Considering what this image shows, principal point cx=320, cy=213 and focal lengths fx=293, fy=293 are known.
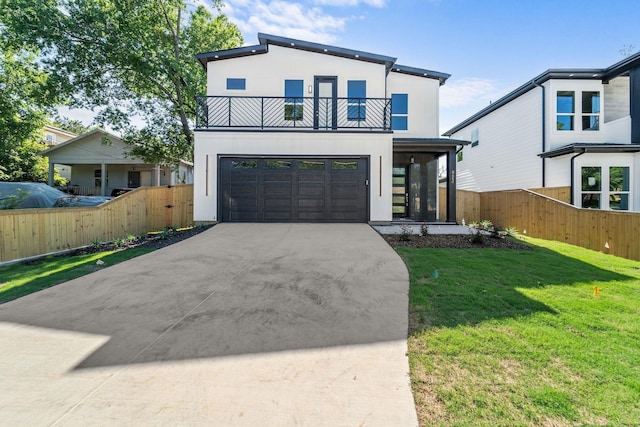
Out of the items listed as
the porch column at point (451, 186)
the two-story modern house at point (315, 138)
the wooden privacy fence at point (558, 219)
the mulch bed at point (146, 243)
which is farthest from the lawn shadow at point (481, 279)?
the mulch bed at point (146, 243)

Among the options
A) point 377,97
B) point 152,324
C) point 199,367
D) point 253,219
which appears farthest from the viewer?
point 377,97

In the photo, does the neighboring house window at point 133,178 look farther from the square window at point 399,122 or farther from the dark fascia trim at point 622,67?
the dark fascia trim at point 622,67

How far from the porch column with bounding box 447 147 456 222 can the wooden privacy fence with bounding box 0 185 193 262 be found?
11.1 m

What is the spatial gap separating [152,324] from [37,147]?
27.7 m

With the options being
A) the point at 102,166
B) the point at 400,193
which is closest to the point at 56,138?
the point at 102,166

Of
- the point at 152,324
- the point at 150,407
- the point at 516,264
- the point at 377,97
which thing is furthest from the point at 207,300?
the point at 377,97

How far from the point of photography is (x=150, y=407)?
208cm

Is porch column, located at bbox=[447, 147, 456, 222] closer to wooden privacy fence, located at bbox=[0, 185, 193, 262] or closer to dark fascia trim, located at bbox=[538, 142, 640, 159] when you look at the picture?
dark fascia trim, located at bbox=[538, 142, 640, 159]

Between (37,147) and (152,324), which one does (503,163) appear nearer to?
(152,324)

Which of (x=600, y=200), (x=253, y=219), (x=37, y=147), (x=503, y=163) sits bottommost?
(x=253, y=219)

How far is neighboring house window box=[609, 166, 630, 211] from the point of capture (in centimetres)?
1241

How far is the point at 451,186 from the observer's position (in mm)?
11867

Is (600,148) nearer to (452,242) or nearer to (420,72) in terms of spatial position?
(420,72)

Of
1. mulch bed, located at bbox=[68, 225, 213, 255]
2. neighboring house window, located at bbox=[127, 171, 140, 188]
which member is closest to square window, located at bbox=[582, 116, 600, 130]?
mulch bed, located at bbox=[68, 225, 213, 255]
